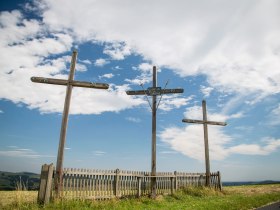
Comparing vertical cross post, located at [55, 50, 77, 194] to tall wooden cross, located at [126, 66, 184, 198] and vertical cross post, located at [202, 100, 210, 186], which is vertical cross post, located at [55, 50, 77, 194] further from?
vertical cross post, located at [202, 100, 210, 186]

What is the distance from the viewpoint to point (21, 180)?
1021cm

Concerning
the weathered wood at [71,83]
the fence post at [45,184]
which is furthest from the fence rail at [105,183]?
the weathered wood at [71,83]

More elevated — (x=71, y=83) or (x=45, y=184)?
(x=71, y=83)

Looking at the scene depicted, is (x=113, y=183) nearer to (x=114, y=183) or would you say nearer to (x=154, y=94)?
(x=114, y=183)

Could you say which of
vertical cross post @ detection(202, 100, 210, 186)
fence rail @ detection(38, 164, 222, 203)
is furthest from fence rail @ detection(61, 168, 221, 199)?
vertical cross post @ detection(202, 100, 210, 186)

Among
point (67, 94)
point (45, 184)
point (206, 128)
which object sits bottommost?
point (45, 184)

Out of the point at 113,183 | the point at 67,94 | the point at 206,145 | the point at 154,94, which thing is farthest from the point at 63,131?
the point at 206,145

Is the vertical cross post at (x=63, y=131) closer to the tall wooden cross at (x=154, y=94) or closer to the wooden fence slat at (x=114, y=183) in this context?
the wooden fence slat at (x=114, y=183)

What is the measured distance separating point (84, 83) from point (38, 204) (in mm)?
5642

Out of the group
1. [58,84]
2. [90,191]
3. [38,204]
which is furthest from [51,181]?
[58,84]

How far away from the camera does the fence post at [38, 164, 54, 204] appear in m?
10.0

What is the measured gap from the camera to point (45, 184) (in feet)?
33.6

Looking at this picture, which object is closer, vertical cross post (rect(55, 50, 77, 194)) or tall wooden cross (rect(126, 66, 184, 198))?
vertical cross post (rect(55, 50, 77, 194))

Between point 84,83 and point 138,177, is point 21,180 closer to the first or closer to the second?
point 84,83
